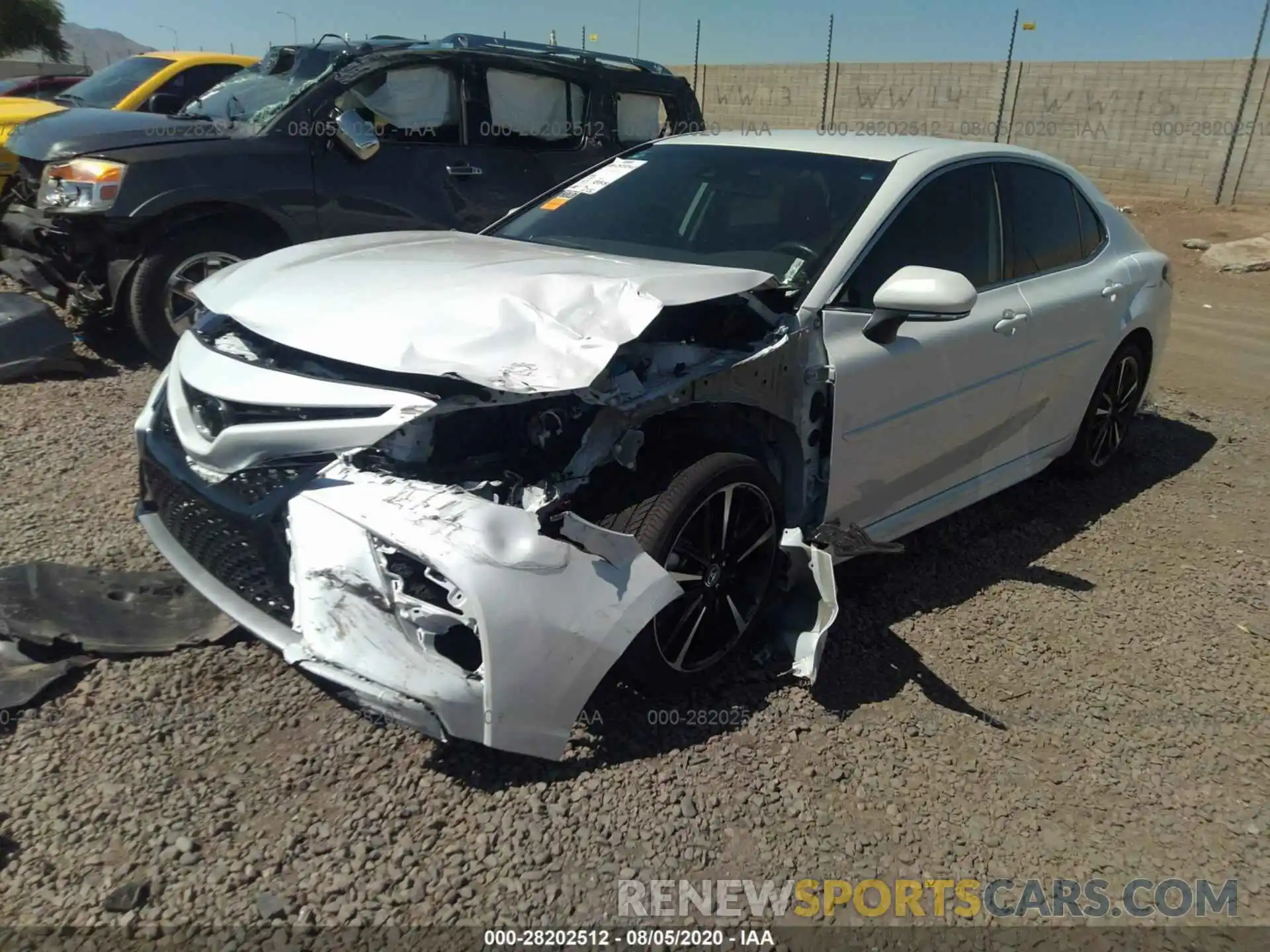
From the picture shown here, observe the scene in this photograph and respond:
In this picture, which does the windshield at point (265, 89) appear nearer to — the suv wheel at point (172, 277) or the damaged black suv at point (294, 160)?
the damaged black suv at point (294, 160)

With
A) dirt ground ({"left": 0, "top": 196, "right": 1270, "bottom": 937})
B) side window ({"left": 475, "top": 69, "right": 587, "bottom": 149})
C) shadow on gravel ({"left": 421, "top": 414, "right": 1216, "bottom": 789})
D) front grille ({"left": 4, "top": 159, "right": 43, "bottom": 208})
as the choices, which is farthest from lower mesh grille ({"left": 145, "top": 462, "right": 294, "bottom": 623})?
side window ({"left": 475, "top": 69, "right": 587, "bottom": 149})

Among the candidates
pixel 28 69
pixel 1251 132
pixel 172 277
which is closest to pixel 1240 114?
pixel 1251 132

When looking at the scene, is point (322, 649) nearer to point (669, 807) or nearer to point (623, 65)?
point (669, 807)

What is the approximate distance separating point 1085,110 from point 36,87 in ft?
57.5

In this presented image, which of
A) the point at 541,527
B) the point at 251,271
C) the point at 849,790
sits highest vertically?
the point at 251,271

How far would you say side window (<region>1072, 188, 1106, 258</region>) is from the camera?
14.5ft

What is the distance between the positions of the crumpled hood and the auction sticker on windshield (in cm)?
96

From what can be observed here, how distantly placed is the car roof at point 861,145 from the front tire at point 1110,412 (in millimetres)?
1105

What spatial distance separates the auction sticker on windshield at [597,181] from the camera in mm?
4098

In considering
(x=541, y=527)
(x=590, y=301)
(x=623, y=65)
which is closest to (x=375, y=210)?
(x=623, y=65)

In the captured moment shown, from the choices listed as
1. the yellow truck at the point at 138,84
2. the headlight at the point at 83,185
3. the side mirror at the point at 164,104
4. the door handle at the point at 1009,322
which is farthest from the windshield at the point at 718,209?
the yellow truck at the point at 138,84

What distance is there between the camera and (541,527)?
238 cm

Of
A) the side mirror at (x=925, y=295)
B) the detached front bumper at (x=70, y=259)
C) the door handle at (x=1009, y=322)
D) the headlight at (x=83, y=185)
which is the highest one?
the side mirror at (x=925, y=295)

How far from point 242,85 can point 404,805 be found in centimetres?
618
